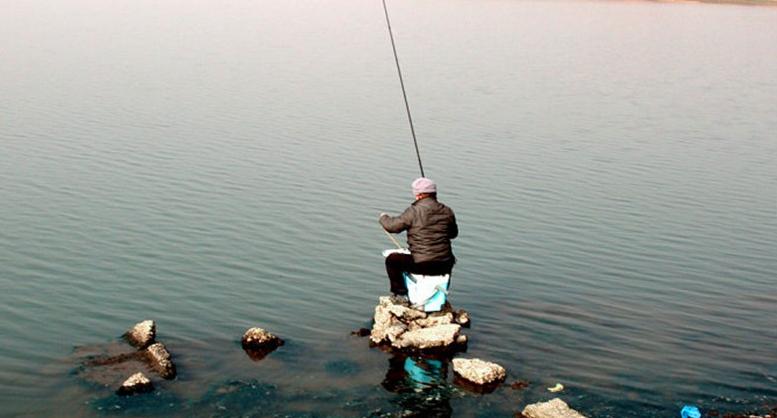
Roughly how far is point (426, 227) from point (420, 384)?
2.16 metres

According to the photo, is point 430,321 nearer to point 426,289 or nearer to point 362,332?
point 426,289

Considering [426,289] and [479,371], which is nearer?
[479,371]

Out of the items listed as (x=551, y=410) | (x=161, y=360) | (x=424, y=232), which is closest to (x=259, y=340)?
(x=161, y=360)

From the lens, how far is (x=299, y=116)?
29938mm

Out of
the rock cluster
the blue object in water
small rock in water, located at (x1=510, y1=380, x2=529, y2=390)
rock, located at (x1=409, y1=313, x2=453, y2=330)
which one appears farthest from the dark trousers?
the blue object in water

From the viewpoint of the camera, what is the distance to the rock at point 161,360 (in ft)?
38.5

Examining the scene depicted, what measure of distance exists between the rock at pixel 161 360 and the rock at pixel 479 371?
3312mm

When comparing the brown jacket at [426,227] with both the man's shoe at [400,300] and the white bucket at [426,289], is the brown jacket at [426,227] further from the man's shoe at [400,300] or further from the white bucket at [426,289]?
the man's shoe at [400,300]

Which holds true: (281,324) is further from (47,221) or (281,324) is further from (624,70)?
(624,70)

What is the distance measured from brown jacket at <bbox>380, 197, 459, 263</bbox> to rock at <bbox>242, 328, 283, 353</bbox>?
2.04 metres

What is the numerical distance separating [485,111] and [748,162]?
28.0ft

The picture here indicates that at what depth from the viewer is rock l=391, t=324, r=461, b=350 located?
502 inches

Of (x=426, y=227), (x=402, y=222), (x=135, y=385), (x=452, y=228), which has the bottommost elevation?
(x=135, y=385)

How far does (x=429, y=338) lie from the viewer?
41.9 ft
